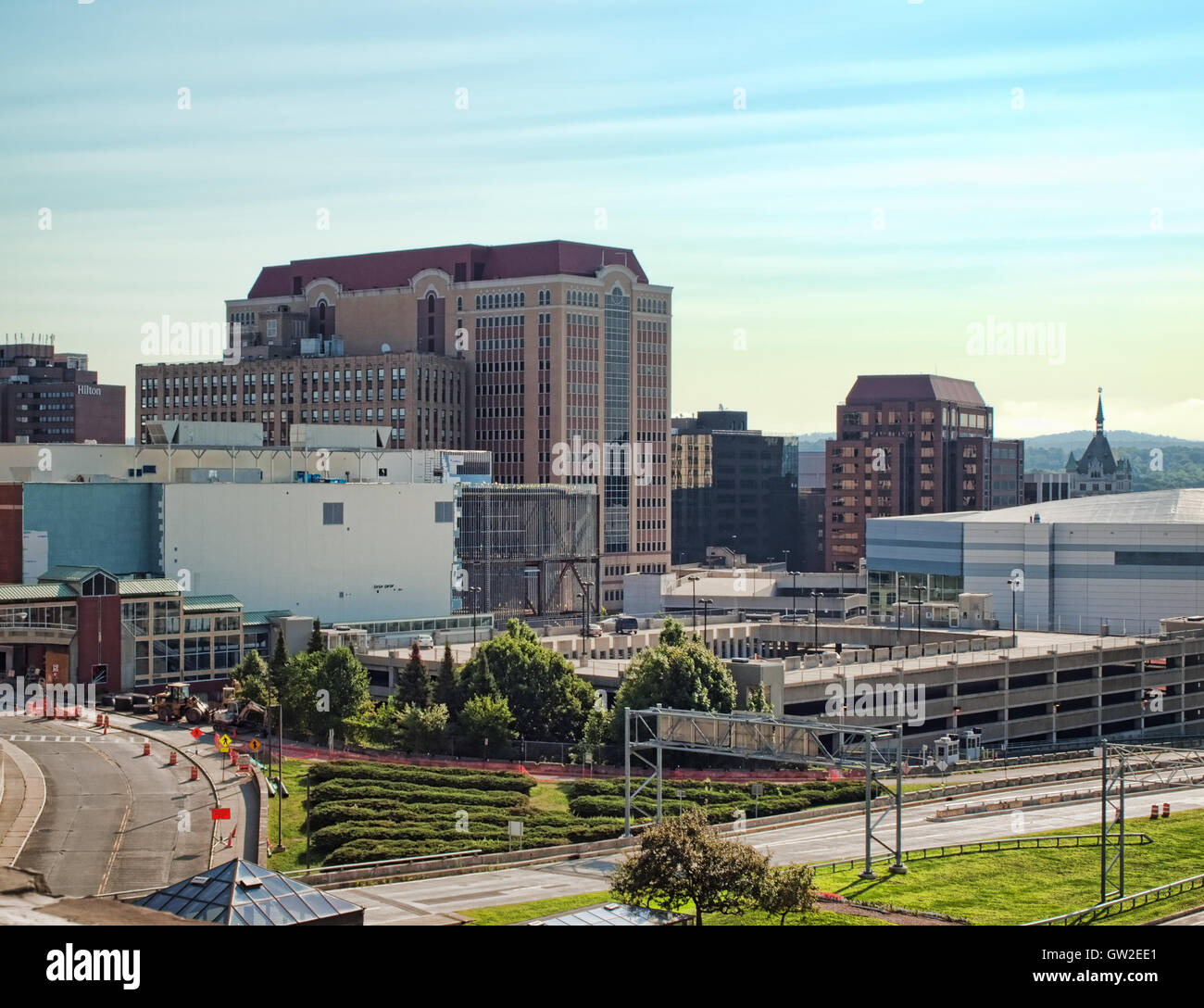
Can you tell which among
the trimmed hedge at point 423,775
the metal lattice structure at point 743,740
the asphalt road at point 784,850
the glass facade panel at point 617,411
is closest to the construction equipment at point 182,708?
the trimmed hedge at point 423,775

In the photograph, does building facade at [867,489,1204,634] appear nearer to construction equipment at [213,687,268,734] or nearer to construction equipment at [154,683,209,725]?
construction equipment at [213,687,268,734]

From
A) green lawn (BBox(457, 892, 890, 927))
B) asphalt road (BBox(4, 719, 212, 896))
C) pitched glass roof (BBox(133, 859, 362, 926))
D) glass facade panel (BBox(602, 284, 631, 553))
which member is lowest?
green lawn (BBox(457, 892, 890, 927))

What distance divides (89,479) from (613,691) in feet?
126

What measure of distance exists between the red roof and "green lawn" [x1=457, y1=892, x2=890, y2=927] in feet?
417

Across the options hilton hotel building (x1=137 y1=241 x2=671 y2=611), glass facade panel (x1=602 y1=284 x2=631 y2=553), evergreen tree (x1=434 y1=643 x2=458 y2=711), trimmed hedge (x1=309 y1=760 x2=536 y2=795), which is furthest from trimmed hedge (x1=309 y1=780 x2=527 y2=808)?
glass facade panel (x1=602 y1=284 x2=631 y2=553)

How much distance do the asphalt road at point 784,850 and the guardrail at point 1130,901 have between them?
243cm

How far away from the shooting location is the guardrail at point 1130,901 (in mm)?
49375

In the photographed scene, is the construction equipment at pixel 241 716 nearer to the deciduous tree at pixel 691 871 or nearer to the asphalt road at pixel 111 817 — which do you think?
the asphalt road at pixel 111 817

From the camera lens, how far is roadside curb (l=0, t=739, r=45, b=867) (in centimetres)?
5113

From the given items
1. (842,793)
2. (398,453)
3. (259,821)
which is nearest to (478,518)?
(398,453)

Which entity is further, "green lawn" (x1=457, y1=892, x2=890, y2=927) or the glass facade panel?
the glass facade panel

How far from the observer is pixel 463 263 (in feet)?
579

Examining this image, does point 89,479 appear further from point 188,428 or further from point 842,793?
point 842,793
